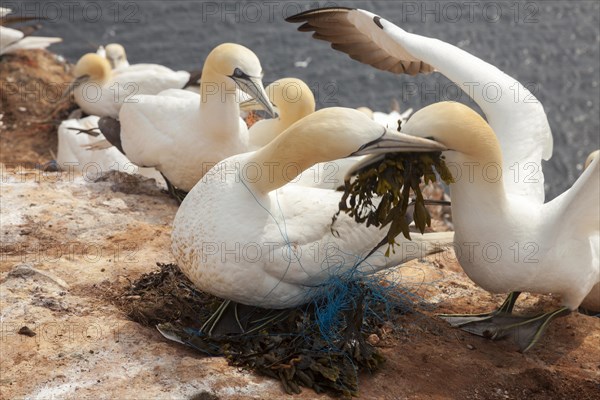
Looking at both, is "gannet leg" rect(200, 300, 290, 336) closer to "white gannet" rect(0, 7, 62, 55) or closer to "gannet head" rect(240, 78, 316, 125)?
"gannet head" rect(240, 78, 316, 125)

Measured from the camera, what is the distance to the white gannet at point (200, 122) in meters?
6.46

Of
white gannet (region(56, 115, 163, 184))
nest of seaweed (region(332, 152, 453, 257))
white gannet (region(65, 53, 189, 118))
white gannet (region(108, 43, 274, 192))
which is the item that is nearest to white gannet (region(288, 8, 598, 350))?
nest of seaweed (region(332, 152, 453, 257))

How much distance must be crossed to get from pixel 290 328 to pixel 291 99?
8.43ft

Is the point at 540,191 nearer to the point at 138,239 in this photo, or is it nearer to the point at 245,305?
the point at 245,305

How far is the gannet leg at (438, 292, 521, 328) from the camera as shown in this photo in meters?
5.14

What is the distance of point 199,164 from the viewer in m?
6.70

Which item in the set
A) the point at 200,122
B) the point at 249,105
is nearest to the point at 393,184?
the point at 200,122

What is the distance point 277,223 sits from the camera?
14.9ft

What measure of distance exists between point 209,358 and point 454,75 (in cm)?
236

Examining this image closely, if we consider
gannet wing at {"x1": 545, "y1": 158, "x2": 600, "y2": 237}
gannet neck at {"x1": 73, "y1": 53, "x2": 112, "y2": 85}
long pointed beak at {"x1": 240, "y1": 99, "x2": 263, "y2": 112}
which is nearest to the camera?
gannet wing at {"x1": 545, "y1": 158, "x2": 600, "y2": 237}

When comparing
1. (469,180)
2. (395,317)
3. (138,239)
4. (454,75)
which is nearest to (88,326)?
(138,239)

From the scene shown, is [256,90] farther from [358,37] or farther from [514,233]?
[514,233]

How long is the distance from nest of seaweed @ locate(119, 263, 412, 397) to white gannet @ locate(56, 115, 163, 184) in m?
3.33

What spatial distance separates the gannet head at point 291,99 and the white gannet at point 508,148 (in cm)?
52
